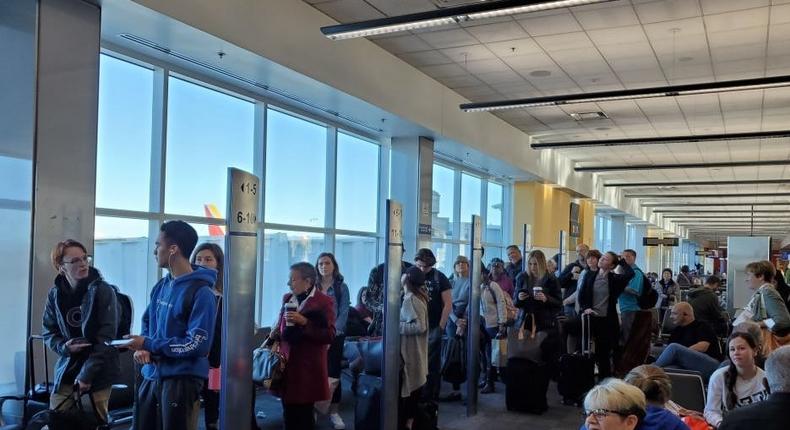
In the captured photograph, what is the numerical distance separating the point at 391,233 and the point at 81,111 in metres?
2.35

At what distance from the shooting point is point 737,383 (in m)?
3.29

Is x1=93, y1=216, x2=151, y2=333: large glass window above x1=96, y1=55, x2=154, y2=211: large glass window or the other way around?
the other way around

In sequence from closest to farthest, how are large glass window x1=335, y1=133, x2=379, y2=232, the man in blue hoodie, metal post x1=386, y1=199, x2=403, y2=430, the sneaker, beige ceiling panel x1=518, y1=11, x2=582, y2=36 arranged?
1. the man in blue hoodie
2. metal post x1=386, y1=199, x2=403, y2=430
3. the sneaker
4. beige ceiling panel x1=518, y1=11, x2=582, y2=36
5. large glass window x1=335, y1=133, x2=379, y2=232

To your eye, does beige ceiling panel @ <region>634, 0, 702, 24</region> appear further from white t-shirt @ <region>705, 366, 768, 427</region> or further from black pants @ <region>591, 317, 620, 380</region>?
white t-shirt @ <region>705, 366, 768, 427</region>

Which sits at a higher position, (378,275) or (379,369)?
(378,275)

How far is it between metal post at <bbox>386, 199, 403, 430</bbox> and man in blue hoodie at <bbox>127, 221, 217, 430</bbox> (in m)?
1.79

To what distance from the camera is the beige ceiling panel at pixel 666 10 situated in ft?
19.1

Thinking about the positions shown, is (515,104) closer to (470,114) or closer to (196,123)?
(470,114)

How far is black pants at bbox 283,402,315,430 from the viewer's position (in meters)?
3.50

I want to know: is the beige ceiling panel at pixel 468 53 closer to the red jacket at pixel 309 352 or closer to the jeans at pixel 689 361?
the jeans at pixel 689 361

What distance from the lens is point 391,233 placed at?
435 cm

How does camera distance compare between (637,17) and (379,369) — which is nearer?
(379,369)

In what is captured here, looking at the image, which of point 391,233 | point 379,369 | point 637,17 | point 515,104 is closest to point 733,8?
point 637,17

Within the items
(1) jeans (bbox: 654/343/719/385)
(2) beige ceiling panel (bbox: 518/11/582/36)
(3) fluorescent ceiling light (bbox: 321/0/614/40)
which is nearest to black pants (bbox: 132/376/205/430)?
(1) jeans (bbox: 654/343/719/385)
